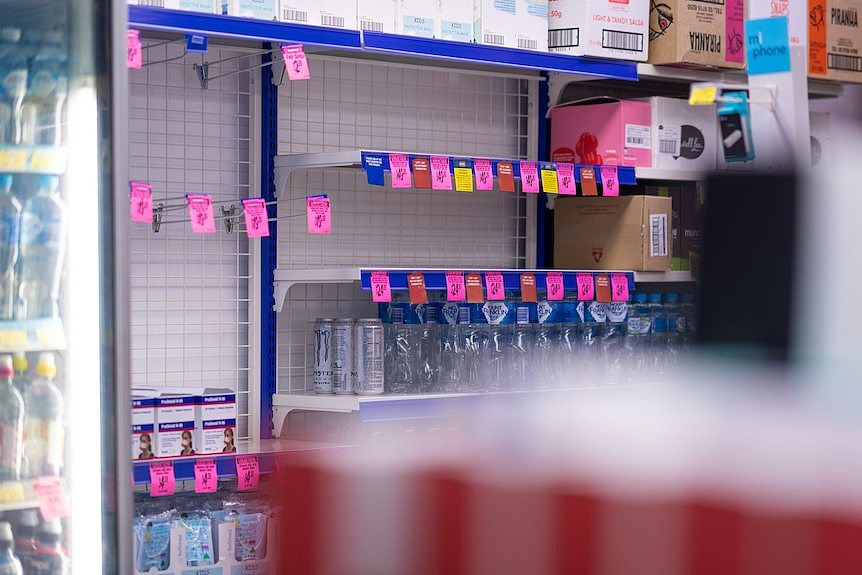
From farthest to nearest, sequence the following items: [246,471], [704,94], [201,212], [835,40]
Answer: [835,40], [246,471], [201,212], [704,94]

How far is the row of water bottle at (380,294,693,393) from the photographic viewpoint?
4.29 metres

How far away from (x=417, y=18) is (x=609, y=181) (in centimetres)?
96

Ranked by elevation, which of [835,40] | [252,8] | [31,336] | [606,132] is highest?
[835,40]

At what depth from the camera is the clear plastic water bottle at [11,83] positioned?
244 cm

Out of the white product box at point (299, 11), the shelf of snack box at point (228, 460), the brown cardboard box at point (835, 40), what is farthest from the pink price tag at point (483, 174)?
the brown cardboard box at point (835, 40)

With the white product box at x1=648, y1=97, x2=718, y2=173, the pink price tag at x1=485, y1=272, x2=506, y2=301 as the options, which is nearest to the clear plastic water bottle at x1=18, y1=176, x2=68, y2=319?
the pink price tag at x1=485, y1=272, x2=506, y2=301

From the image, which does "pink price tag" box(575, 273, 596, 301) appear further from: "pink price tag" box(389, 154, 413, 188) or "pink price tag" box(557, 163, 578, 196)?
"pink price tag" box(389, 154, 413, 188)

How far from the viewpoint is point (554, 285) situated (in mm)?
4328

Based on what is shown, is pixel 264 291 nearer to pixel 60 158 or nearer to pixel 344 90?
pixel 344 90

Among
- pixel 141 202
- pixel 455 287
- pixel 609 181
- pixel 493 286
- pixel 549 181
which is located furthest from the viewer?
pixel 609 181

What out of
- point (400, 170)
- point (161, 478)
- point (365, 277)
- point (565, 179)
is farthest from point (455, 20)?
point (161, 478)

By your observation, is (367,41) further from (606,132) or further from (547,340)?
(547,340)

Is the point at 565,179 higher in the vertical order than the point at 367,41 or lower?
lower

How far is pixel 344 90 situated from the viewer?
4.47m
